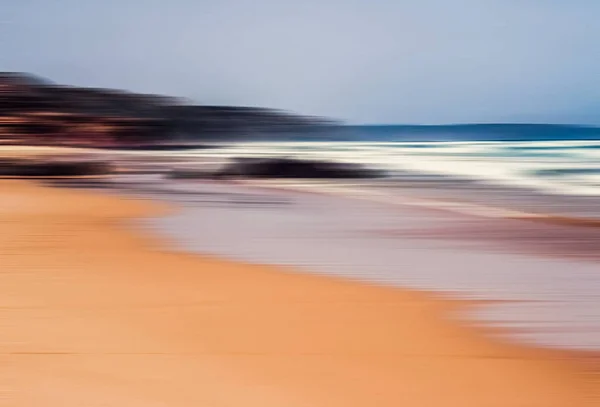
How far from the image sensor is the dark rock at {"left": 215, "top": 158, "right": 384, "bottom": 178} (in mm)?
7180

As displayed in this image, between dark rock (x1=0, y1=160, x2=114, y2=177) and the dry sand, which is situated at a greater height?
the dry sand

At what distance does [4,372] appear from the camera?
1.22m

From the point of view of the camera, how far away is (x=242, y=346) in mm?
1401

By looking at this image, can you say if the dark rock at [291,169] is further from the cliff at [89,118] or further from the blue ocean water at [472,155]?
the cliff at [89,118]

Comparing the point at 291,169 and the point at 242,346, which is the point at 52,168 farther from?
the point at 242,346

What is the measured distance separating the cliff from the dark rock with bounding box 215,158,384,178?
664 cm

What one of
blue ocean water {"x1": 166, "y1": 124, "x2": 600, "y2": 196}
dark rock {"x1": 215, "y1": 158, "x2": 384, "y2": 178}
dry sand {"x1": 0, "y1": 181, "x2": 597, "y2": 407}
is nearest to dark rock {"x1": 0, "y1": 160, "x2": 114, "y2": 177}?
dark rock {"x1": 215, "y1": 158, "x2": 384, "y2": 178}

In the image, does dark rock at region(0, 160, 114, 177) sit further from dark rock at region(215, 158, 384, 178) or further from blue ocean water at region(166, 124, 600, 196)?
blue ocean water at region(166, 124, 600, 196)

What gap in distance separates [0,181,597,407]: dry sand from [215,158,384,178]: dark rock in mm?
5049

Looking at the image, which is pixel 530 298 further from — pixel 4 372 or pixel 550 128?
pixel 550 128

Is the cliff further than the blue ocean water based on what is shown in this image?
Yes

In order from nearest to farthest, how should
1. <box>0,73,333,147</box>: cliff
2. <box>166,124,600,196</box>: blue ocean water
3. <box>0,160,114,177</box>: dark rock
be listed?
<box>166,124,600,196</box>: blue ocean water < <box>0,160,114,177</box>: dark rock < <box>0,73,333,147</box>: cliff

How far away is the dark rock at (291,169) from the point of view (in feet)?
23.6

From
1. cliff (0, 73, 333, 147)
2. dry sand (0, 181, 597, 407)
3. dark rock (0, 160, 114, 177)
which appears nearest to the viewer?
dry sand (0, 181, 597, 407)
